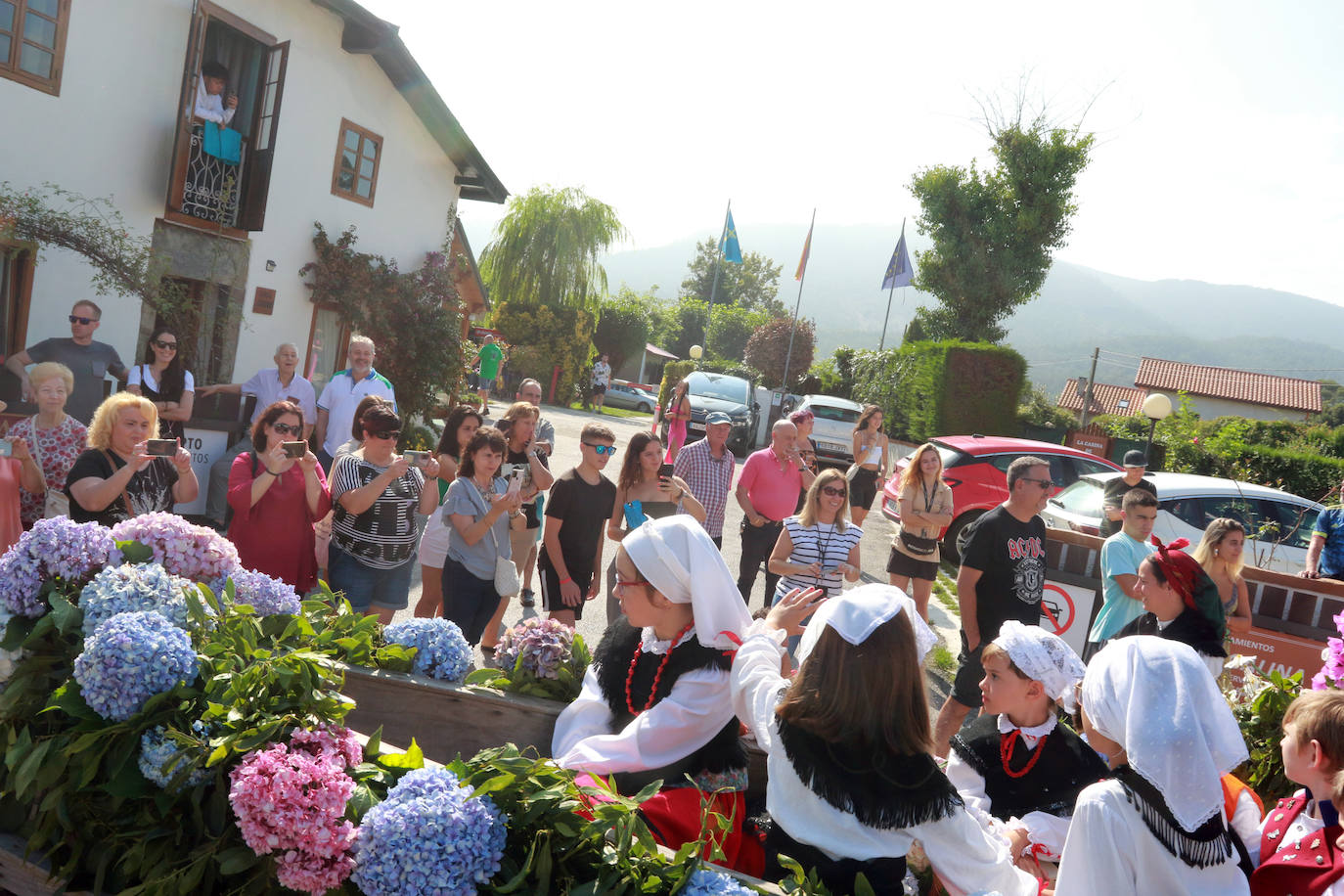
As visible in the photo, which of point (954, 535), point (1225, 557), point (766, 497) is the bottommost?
point (954, 535)

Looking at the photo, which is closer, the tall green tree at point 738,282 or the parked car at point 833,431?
the parked car at point 833,431

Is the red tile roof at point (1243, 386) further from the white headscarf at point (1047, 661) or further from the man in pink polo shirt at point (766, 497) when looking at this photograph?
the white headscarf at point (1047, 661)

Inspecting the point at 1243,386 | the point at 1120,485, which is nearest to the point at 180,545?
the point at 1120,485

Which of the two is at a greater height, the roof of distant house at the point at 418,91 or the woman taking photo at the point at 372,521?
the roof of distant house at the point at 418,91

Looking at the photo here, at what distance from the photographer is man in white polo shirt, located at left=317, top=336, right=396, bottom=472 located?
8188 mm

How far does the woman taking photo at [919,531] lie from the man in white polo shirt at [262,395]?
514cm

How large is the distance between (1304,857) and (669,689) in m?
1.96

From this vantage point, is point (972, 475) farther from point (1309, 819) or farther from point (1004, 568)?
point (1309, 819)

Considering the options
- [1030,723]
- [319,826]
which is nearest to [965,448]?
[1030,723]

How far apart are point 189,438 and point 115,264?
3.51 meters

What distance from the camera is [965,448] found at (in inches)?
452

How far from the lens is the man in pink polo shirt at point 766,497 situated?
7.03m

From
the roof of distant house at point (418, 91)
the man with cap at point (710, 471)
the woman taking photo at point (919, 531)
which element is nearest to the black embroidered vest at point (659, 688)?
the man with cap at point (710, 471)

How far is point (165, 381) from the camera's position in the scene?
774 centimetres
